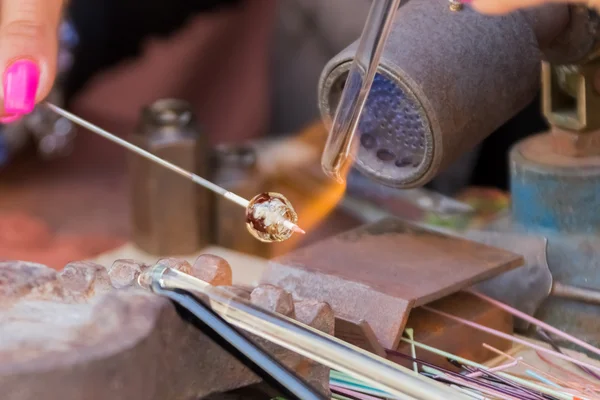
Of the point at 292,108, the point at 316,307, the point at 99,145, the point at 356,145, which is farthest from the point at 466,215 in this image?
the point at 99,145

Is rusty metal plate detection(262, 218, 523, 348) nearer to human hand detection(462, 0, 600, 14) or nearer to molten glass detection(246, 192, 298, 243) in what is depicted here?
molten glass detection(246, 192, 298, 243)

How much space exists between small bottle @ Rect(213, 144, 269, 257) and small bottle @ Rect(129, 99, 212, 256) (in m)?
0.02

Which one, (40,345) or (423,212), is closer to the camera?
(40,345)

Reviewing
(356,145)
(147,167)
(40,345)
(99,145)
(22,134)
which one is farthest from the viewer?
(99,145)

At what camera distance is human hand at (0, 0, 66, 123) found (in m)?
0.65

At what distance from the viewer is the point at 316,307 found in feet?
1.71

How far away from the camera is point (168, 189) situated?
963 millimetres

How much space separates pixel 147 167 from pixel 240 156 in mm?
122

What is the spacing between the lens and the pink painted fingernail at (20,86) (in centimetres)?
64

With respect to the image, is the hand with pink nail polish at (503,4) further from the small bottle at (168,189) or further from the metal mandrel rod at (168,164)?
the small bottle at (168,189)

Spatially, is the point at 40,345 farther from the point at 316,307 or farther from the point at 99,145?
the point at 99,145

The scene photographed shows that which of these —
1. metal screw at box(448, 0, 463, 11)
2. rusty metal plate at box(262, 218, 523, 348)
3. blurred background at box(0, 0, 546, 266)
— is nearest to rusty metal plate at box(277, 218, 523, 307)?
rusty metal plate at box(262, 218, 523, 348)

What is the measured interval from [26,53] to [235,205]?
367 mm

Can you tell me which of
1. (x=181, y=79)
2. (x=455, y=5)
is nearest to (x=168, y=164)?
(x=455, y=5)
